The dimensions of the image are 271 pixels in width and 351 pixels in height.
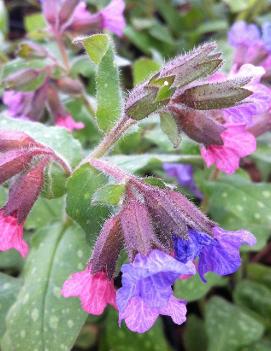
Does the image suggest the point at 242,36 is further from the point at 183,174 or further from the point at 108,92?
the point at 108,92

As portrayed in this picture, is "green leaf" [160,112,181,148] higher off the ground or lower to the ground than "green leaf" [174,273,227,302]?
higher

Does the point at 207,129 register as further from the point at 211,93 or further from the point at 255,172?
the point at 255,172

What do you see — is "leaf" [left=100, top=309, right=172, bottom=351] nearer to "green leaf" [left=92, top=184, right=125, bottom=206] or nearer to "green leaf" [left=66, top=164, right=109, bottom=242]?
"green leaf" [left=66, top=164, right=109, bottom=242]

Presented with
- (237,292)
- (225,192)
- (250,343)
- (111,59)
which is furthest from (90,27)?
(250,343)

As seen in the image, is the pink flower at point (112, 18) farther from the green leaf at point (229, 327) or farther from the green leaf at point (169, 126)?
the green leaf at point (229, 327)

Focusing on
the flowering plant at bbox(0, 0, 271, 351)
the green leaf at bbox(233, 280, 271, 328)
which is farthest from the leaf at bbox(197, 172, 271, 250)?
the green leaf at bbox(233, 280, 271, 328)

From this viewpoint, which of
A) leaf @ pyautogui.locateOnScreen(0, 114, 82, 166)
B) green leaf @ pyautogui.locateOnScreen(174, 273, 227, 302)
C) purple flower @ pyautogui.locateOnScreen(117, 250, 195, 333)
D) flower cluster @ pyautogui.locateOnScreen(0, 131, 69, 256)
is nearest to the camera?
purple flower @ pyautogui.locateOnScreen(117, 250, 195, 333)

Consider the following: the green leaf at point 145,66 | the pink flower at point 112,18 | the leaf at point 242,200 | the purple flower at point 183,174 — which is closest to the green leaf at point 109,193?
the leaf at point 242,200
